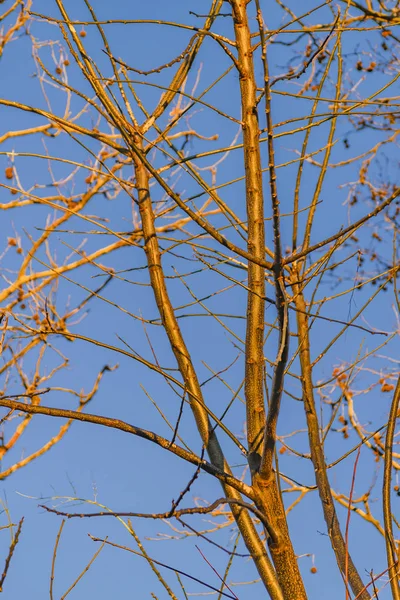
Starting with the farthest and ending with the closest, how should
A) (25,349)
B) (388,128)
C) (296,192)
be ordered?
(25,349), (388,128), (296,192)

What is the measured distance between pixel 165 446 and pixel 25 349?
237 inches

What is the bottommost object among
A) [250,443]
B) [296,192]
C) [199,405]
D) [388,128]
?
[250,443]

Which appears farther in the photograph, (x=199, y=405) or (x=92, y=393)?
(x=92, y=393)

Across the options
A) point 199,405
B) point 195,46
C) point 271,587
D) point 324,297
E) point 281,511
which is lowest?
point 271,587

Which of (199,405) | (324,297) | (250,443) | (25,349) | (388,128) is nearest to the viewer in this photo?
(250,443)

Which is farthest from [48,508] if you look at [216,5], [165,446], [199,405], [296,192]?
[216,5]

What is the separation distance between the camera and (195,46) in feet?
7.43

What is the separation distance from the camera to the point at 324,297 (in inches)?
88.0

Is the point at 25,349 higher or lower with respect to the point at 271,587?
higher

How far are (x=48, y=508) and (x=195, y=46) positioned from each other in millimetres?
1608

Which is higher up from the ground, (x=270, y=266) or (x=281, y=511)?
(x=270, y=266)

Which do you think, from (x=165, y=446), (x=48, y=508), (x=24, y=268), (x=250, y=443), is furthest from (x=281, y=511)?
(x=24, y=268)

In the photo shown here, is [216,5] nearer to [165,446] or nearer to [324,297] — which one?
[324,297]

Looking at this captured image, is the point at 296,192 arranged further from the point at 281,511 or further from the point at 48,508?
the point at 48,508
